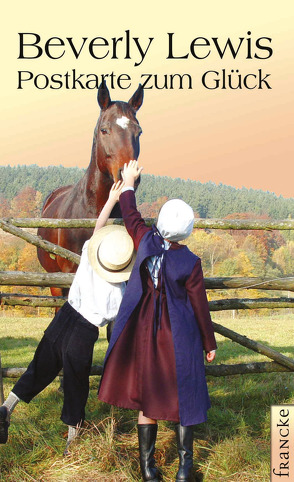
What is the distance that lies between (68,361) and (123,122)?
2.94 m

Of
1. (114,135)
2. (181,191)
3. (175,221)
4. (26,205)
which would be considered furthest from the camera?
(181,191)

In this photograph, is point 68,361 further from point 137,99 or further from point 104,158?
point 137,99

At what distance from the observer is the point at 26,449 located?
356cm

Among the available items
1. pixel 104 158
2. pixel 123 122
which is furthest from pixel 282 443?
pixel 123 122

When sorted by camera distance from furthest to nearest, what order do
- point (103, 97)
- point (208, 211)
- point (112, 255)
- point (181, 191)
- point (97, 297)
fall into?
point (181, 191) → point (208, 211) → point (103, 97) → point (97, 297) → point (112, 255)

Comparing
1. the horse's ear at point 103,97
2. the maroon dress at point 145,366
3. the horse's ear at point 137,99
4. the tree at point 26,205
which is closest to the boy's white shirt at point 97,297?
the maroon dress at point 145,366

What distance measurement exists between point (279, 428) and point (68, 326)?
1.84 m

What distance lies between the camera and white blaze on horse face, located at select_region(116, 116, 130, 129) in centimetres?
531

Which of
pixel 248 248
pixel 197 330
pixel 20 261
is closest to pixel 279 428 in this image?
pixel 197 330

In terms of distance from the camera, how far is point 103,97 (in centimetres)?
555

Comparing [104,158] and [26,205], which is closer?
[104,158]

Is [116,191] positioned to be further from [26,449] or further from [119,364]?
[26,449]

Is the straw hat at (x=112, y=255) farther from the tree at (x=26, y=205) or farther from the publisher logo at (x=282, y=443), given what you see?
the tree at (x=26, y=205)

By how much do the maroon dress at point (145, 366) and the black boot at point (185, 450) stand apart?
0.10 m
